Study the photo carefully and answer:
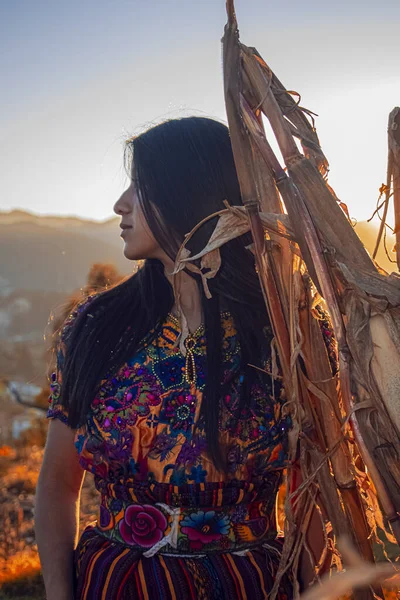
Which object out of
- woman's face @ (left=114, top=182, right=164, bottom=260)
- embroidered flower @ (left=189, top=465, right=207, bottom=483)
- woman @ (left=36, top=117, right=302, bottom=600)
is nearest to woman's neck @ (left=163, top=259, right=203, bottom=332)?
woman @ (left=36, top=117, right=302, bottom=600)

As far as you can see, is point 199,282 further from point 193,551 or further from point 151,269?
point 193,551

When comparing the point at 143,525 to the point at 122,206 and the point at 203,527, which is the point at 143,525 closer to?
the point at 203,527

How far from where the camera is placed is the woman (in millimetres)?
1479

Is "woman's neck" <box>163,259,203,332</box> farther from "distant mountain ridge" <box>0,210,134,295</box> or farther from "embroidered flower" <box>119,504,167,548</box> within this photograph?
"distant mountain ridge" <box>0,210,134,295</box>

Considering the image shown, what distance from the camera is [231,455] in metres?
1.51

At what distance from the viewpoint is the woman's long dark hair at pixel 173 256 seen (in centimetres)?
161

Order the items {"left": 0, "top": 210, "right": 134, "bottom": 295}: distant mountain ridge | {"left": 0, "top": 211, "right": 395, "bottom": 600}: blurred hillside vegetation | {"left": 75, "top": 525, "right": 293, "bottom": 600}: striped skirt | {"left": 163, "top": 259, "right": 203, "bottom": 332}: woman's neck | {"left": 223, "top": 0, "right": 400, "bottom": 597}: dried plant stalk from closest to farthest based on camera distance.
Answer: {"left": 223, "top": 0, "right": 400, "bottom": 597}: dried plant stalk → {"left": 75, "top": 525, "right": 293, "bottom": 600}: striped skirt → {"left": 163, "top": 259, "right": 203, "bottom": 332}: woman's neck → {"left": 0, "top": 211, "right": 395, "bottom": 600}: blurred hillside vegetation → {"left": 0, "top": 210, "right": 134, "bottom": 295}: distant mountain ridge

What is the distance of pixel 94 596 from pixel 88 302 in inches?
32.8

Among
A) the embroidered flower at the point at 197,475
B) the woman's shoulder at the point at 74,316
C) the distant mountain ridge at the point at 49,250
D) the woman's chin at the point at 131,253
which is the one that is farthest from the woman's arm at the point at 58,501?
the distant mountain ridge at the point at 49,250

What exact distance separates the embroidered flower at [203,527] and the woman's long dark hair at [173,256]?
0.29 m

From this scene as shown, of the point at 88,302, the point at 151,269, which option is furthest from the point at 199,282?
the point at 88,302

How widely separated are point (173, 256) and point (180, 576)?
2.69ft

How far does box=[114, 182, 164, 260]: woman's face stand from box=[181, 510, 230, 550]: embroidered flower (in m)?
0.71

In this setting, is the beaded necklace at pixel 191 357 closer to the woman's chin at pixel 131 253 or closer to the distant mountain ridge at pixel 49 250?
the woman's chin at pixel 131 253
